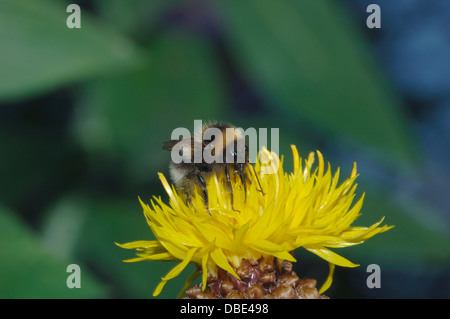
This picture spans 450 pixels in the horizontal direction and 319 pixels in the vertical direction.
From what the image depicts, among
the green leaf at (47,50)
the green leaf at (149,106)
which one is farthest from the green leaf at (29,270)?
the green leaf at (149,106)

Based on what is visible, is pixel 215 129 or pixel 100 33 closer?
pixel 215 129

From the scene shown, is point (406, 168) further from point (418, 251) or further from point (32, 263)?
point (32, 263)

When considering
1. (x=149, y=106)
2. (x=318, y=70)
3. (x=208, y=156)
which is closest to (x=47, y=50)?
(x=149, y=106)

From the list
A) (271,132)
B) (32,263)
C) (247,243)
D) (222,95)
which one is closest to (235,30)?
(222,95)

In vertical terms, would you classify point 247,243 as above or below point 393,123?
below

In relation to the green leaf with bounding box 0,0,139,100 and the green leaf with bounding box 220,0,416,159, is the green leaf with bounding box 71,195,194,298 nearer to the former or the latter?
the green leaf with bounding box 0,0,139,100

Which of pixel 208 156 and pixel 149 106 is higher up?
pixel 149 106

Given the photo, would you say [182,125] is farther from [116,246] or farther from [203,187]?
[203,187]
